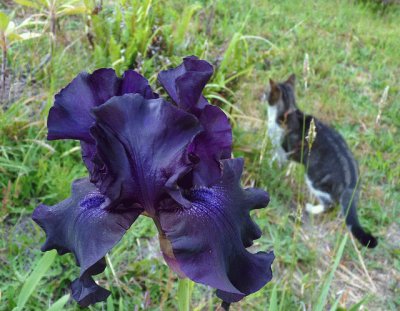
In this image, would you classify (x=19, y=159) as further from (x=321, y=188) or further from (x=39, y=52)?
(x=321, y=188)

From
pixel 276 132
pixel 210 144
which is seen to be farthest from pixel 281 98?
pixel 210 144

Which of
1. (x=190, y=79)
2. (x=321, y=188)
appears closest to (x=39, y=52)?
(x=321, y=188)

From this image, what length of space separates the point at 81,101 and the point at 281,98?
2.45 metres

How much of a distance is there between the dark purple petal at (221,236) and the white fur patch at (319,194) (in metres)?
2.03

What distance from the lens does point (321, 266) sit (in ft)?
7.71

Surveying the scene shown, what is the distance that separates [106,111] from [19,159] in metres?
1.59

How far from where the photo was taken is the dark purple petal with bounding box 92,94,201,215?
2.69ft

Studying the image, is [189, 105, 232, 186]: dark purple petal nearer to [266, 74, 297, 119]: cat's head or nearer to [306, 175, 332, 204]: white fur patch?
[306, 175, 332, 204]: white fur patch

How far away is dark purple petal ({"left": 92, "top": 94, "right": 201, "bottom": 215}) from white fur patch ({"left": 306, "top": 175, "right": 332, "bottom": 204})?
221cm

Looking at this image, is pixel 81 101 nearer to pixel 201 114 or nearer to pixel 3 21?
pixel 201 114

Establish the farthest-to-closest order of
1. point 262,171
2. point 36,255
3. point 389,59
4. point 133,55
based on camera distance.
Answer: point 389,59, point 133,55, point 262,171, point 36,255

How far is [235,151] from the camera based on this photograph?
2789 mm

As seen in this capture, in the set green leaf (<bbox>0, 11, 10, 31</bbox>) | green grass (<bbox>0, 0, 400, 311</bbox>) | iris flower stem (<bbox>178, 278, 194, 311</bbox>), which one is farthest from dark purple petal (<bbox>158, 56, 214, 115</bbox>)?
green leaf (<bbox>0, 11, 10, 31</bbox>)

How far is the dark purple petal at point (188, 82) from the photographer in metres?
0.89
